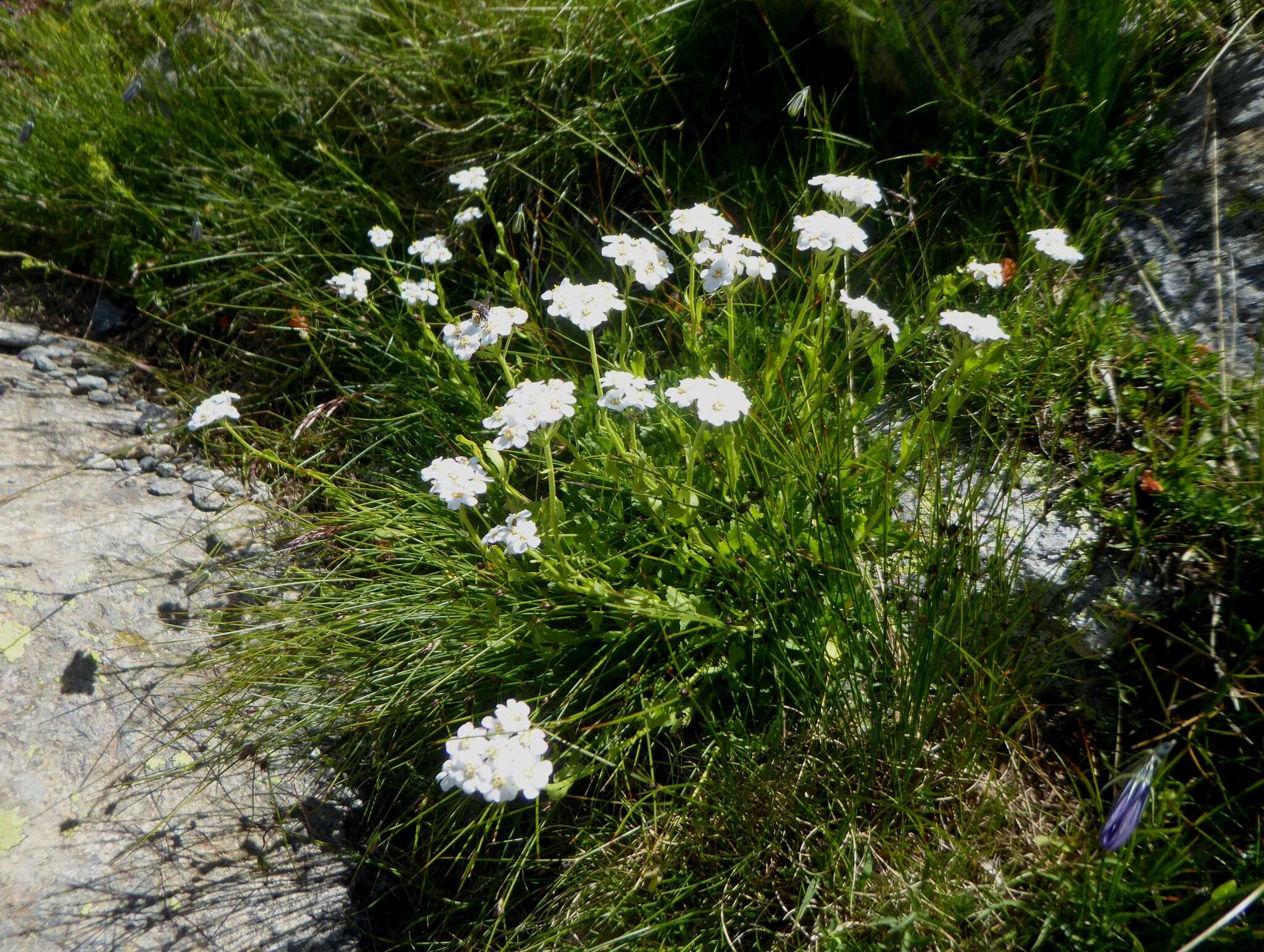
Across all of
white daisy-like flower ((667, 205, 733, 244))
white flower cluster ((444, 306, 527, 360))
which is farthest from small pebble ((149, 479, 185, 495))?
white daisy-like flower ((667, 205, 733, 244))

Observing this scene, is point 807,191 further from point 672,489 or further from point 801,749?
point 801,749

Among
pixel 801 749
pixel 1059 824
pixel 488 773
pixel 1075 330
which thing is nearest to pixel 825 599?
pixel 801 749

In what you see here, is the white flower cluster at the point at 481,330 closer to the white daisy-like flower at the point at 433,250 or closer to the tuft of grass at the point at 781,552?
the tuft of grass at the point at 781,552

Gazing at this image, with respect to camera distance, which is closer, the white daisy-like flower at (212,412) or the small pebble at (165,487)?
the white daisy-like flower at (212,412)

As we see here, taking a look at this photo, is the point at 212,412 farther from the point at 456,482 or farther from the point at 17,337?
the point at 17,337

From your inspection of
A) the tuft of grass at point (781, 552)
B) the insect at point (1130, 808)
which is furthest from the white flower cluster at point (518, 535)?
the insect at point (1130, 808)

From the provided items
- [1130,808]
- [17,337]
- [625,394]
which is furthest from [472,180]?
[17,337]

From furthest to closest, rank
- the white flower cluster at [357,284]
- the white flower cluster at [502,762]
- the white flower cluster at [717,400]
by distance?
the white flower cluster at [357,284], the white flower cluster at [717,400], the white flower cluster at [502,762]
